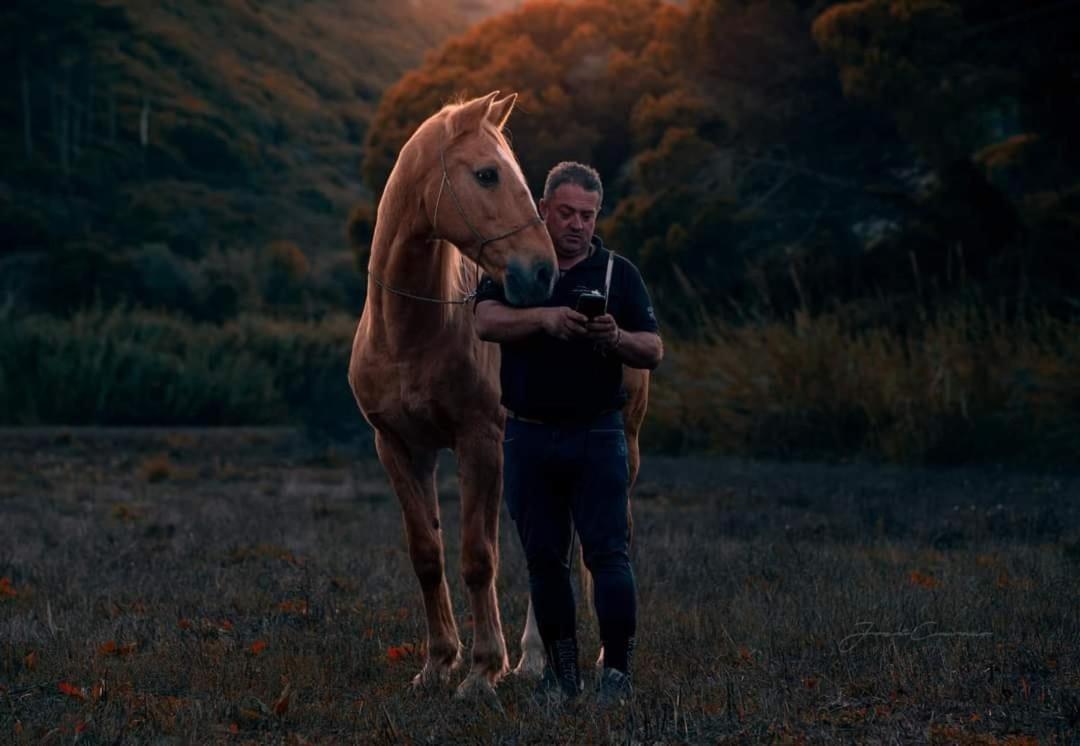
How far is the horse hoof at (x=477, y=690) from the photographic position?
5.51m

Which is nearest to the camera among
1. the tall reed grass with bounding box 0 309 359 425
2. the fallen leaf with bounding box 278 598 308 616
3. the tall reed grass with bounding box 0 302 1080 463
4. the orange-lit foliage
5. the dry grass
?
the fallen leaf with bounding box 278 598 308 616

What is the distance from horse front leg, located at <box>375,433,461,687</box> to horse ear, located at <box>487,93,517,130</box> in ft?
4.45

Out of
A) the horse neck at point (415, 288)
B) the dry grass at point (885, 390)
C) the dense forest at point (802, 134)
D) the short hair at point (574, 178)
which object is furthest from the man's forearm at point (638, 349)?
the dense forest at point (802, 134)

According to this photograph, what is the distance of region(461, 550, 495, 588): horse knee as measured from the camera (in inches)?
234

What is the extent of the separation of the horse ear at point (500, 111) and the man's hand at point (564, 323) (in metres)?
1.04

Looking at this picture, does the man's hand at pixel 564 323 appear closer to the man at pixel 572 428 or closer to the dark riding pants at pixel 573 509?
the man at pixel 572 428

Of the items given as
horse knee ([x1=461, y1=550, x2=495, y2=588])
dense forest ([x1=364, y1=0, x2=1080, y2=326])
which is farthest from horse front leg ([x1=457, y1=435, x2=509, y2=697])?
dense forest ([x1=364, y1=0, x2=1080, y2=326])

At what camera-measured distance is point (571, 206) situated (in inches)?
210

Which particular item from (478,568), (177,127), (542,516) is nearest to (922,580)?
(478,568)

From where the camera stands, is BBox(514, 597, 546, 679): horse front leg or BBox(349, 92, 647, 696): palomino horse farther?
BBox(514, 597, 546, 679): horse front leg

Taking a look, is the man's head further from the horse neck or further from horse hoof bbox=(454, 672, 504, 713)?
horse hoof bbox=(454, 672, 504, 713)

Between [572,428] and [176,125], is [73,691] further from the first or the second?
[176,125]

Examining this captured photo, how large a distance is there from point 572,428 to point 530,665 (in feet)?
5.00

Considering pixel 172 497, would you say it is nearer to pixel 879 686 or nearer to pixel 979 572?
pixel 979 572
